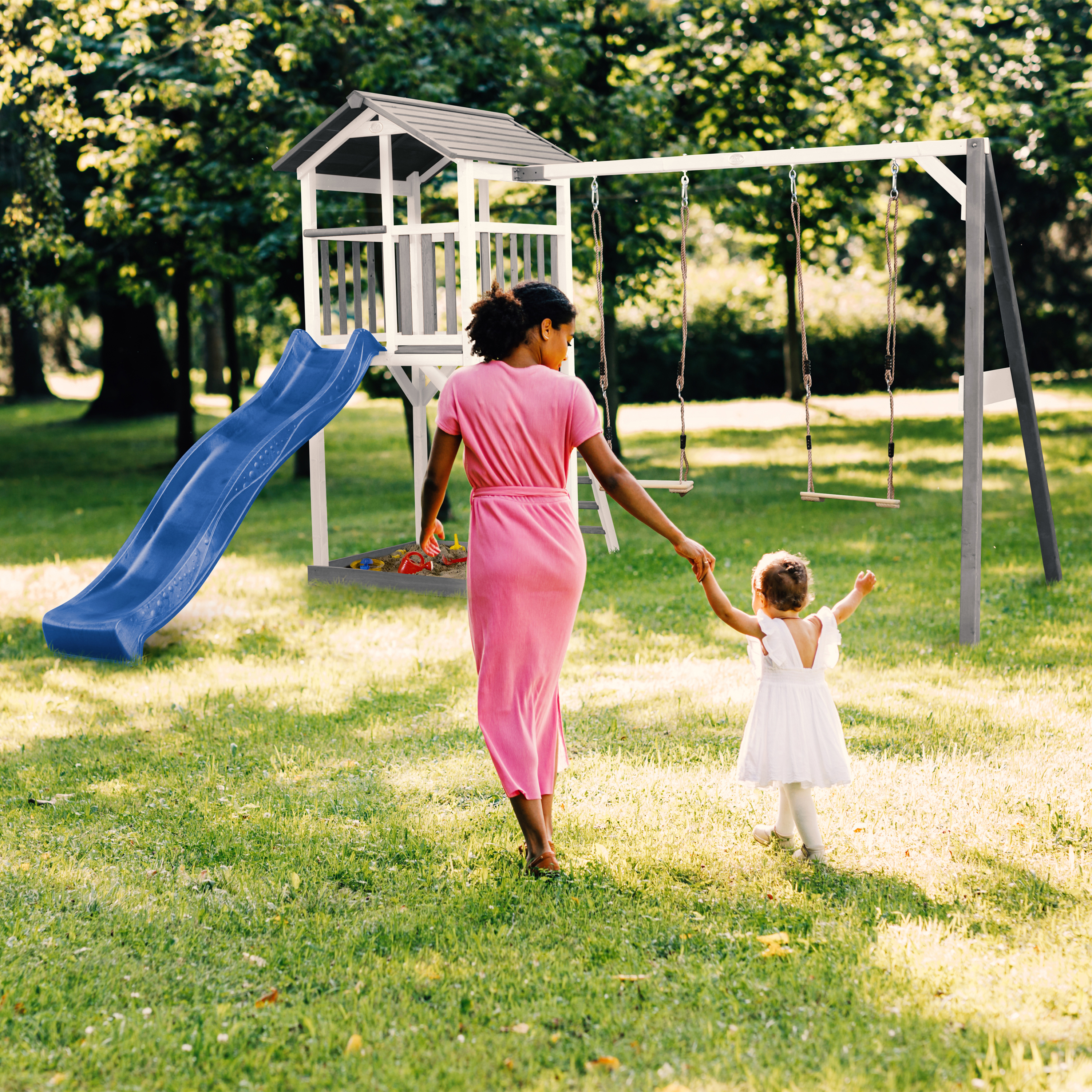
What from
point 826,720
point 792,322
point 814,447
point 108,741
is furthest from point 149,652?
point 792,322

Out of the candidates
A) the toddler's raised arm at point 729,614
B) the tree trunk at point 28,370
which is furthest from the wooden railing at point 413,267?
the tree trunk at point 28,370

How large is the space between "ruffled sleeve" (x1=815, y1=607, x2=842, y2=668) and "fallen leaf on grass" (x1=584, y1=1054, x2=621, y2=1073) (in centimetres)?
167

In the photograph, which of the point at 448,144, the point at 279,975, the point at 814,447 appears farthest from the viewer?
the point at 814,447

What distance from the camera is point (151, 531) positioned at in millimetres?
8633

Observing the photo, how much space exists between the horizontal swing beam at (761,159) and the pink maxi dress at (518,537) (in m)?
3.89

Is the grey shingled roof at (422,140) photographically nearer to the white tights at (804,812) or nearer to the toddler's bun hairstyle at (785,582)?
the toddler's bun hairstyle at (785,582)

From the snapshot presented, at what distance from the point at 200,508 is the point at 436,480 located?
4213mm

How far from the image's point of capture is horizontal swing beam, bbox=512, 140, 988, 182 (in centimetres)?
751

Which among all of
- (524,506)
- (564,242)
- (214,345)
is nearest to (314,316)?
(564,242)

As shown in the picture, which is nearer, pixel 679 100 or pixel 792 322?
pixel 679 100

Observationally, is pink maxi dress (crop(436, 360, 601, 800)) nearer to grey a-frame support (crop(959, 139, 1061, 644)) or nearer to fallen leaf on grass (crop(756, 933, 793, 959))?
fallen leaf on grass (crop(756, 933, 793, 959))

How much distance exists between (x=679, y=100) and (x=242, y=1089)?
15786 millimetres

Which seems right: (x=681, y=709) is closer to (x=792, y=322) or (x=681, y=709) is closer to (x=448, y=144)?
(x=448, y=144)

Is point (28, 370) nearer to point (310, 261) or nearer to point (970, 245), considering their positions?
point (310, 261)
